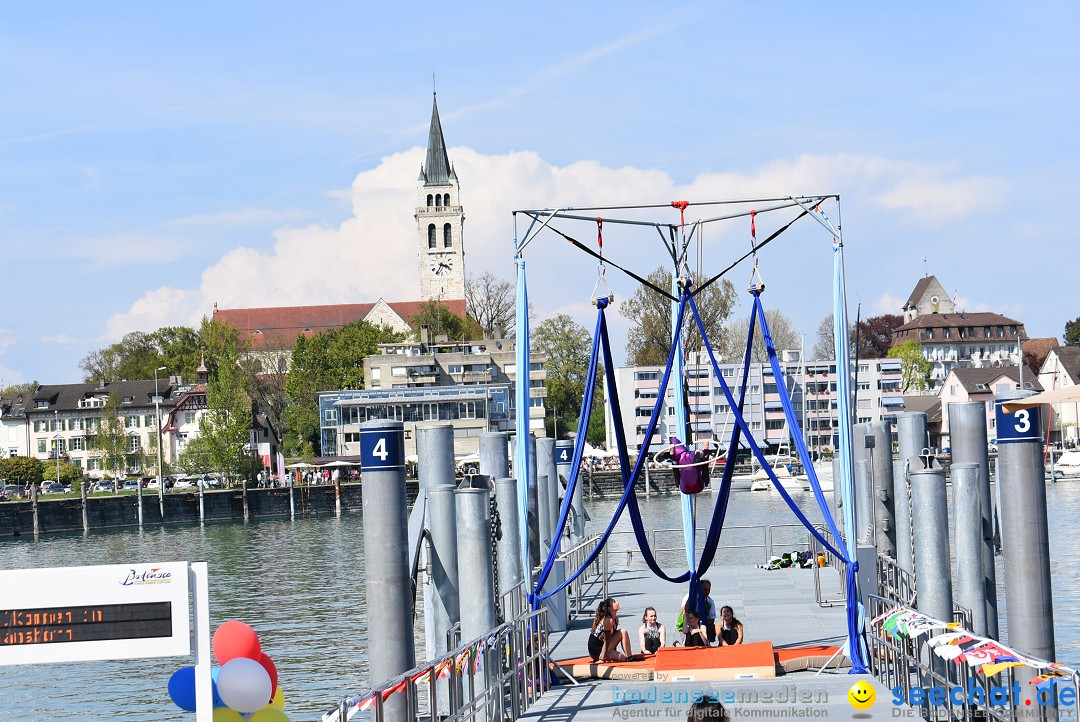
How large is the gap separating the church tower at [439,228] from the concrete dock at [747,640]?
6162 inches

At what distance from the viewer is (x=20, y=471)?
103 meters

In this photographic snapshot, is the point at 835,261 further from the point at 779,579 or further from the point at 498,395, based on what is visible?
the point at 498,395

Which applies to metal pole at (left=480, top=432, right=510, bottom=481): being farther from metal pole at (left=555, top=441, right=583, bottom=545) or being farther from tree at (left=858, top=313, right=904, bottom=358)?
tree at (left=858, top=313, right=904, bottom=358)

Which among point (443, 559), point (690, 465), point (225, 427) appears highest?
point (225, 427)

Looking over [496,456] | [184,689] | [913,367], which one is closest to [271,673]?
[184,689]

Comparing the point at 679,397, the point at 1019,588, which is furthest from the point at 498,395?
→ the point at 1019,588

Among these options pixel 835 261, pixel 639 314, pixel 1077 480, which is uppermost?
pixel 639 314

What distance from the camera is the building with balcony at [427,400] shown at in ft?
351

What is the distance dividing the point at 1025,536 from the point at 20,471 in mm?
101211

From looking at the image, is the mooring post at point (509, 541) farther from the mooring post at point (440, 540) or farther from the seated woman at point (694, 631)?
the seated woman at point (694, 631)

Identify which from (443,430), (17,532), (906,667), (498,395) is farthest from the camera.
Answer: (498,395)

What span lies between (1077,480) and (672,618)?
82.5m

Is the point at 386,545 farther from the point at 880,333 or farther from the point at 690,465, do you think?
the point at 880,333

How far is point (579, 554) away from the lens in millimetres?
27266
